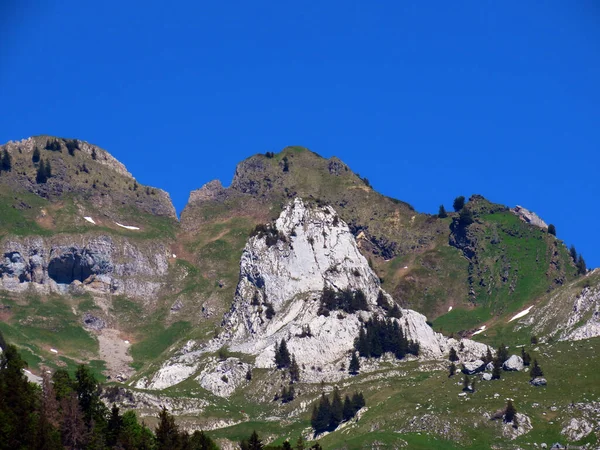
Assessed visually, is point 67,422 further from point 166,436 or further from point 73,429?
point 166,436

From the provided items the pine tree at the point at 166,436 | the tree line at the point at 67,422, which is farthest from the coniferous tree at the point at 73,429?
the pine tree at the point at 166,436

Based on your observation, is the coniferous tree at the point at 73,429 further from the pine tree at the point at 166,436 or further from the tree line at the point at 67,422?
the pine tree at the point at 166,436

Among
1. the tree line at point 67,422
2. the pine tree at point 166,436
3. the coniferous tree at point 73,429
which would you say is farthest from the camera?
the pine tree at point 166,436

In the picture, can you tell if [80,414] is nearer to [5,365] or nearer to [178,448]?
[178,448]

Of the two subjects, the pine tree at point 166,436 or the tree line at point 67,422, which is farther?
the pine tree at point 166,436

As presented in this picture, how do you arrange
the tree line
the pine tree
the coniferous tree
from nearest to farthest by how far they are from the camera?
the tree line
the coniferous tree
the pine tree

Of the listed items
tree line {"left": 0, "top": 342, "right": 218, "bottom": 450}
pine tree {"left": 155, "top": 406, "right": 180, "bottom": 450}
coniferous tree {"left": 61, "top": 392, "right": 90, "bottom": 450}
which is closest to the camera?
tree line {"left": 0, "top": 342, "right": 218, "bottom": 450}

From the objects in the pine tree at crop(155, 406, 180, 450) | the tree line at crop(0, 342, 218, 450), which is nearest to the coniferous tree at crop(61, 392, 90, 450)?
the tree line at crop(0, 342, 218, 450)

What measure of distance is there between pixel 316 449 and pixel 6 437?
60.4m

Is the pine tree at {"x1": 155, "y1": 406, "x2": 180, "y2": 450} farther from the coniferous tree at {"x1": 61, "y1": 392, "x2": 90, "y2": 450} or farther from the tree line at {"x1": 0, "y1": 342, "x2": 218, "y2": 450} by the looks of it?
the coniferous tree at {"x1": 61, "y1": 392, "x2": 90, "y2": 450}

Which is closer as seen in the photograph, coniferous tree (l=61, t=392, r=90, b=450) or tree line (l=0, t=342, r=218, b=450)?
tree line (l=0, t=342, r=218, b=450)

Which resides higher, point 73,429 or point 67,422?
point 67,422

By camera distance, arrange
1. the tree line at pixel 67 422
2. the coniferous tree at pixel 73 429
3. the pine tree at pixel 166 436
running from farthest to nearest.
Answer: the pine tree at pixel 166 436
the coniferous tree at pixel 73 429
the tree line at pixel 67 422

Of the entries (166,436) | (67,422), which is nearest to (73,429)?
(67,422)
